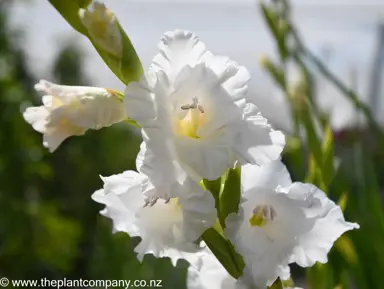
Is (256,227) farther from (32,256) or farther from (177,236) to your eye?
(32,256)

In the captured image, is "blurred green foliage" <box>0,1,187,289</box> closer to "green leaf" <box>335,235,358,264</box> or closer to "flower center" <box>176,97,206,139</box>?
"green leaf" <box>335,235,358,264</box>

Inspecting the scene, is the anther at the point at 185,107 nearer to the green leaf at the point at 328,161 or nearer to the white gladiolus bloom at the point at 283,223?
the white gladiolus bloom at the point at 283,223

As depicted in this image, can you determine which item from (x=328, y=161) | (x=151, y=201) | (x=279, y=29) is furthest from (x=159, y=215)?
(x=279, y=29)

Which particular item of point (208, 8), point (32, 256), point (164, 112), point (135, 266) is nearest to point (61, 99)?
point (164, 112)

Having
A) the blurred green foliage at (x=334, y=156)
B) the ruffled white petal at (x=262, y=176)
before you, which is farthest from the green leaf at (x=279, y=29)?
the ruffled white petal at (x=262, y=176)

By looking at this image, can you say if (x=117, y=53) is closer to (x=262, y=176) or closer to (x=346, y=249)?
(x=262, y=176)

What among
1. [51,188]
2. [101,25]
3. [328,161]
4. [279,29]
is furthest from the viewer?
[51,188]
